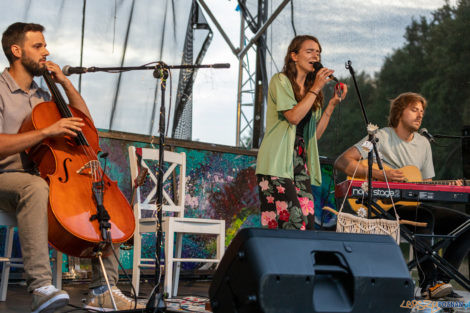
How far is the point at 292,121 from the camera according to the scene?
271cm

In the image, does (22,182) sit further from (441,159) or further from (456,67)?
(456,67)

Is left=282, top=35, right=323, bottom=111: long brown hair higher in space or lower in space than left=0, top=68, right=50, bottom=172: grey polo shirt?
higher

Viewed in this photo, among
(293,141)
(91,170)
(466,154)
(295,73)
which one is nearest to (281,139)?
(293,141)

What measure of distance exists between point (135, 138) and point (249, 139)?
145cm

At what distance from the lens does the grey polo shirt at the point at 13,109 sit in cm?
268

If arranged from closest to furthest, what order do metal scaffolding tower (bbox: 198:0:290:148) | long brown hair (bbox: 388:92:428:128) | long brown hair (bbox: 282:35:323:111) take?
long brown hair (bbox: 282:35:323:111)
long brown hair (bbox: 388:92:428:128)
metal scaffolding tower (bbox: 198:0:290:148)

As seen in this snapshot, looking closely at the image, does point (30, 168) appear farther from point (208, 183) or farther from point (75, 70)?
point (208, 183)

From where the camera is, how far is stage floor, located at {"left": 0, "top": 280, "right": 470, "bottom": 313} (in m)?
2.75

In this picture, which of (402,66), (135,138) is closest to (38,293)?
(135,138)

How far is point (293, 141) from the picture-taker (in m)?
2.76

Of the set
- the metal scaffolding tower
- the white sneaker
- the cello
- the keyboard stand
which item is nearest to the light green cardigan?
the keyboard stand

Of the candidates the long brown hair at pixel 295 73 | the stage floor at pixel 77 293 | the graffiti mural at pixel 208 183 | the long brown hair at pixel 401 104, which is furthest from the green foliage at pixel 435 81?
the long brown hair at pixel 295 73

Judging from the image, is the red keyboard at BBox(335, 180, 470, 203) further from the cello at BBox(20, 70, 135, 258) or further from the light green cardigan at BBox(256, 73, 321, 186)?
the cello at BBox(20, 70, 135, 258)

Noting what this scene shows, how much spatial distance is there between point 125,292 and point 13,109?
122 cm
